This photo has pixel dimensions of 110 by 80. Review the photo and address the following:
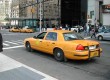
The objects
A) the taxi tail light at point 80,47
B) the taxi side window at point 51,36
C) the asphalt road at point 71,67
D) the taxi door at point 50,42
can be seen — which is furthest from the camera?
the taxi side window at point 51,36

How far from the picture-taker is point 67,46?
1094 cm

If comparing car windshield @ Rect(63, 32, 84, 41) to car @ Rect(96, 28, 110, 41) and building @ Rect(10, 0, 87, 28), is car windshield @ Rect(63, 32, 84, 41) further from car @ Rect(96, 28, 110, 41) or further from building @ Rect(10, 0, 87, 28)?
building @ Rect(10, 0, 87, 28)

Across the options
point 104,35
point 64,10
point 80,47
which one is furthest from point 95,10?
point 80,47

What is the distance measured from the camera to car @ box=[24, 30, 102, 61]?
10.6m

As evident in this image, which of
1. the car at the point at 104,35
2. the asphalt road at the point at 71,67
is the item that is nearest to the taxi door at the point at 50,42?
the asphalt road at the point at 71,67

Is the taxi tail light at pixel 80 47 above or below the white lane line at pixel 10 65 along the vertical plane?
above

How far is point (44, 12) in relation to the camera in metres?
76.7

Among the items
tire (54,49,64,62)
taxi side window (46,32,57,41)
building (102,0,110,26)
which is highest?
building (102,0,110,26)

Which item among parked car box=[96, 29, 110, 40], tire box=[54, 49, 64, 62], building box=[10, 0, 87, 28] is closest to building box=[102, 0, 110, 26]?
parked car box=[96, 29, 110, 40]

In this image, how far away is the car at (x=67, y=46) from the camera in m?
10.6

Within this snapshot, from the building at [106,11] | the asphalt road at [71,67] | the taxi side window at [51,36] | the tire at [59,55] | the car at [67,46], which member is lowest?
the asphalt road at [71,67]

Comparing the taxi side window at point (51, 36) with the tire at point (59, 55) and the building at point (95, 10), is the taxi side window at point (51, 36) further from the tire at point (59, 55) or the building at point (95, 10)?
the building at point (95, 10)

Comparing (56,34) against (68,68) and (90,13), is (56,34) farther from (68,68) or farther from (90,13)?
(90,13)

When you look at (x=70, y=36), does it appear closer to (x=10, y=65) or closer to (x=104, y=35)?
(x=10, y=65)
